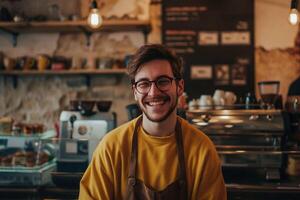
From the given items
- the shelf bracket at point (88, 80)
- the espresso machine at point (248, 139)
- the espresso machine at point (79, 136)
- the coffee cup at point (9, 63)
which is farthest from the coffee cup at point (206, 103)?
the coffee cup at point (9, 63)

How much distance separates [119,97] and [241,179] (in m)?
1.75

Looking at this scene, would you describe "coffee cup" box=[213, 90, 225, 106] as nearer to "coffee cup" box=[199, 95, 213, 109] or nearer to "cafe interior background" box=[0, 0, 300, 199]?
"coffee cup" box=[199, 95, 213, 109]

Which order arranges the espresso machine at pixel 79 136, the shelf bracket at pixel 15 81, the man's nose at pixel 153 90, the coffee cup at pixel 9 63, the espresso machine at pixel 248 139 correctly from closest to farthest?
1. the man's nose at pixel 153 90
2. the espresso machine at pixel 248 139
3. the espresso machine at pixel 79 136
4. the coffee cup at pixel 9 63
5. the shelf bracket at pixel 15 81

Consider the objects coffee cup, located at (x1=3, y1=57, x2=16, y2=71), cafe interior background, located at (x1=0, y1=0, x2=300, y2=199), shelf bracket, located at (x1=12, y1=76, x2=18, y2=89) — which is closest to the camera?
cafe interior background, located at (x1=0, y1=0, x2=300, y2=199)

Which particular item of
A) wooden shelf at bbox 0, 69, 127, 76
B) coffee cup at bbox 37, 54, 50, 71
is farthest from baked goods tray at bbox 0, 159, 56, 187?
coffee cup at bbox 37, 54, 50, 71

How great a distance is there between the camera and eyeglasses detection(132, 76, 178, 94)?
4.91 feet

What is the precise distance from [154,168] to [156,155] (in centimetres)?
5

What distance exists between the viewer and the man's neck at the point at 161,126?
1548 millimetres

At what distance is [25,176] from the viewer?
2363 millimetres

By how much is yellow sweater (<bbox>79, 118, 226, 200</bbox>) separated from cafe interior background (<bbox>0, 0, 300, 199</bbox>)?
80.1 inches

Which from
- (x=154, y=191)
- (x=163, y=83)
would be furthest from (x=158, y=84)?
(x=154, y=191)

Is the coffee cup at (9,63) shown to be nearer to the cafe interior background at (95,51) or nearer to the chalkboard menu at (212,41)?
the cafe interior background at (95,51)

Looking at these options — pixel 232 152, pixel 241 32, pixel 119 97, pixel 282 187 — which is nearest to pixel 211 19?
pixel 241 32

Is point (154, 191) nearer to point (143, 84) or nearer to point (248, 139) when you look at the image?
point (143, 84)
